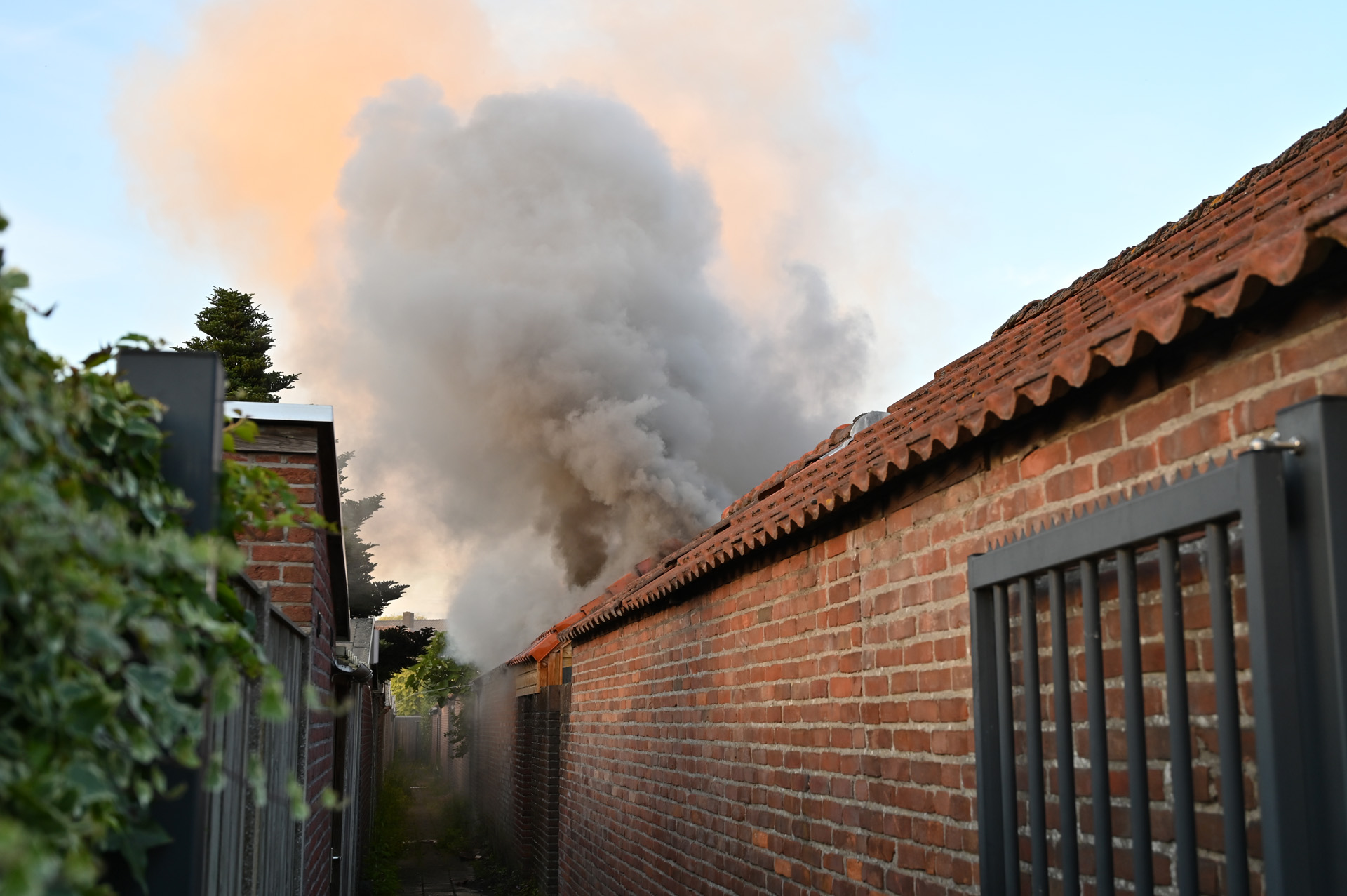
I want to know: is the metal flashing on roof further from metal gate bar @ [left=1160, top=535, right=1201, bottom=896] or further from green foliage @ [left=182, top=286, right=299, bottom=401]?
green foliage @ [left=182, top=286, right=299, bottom=401]

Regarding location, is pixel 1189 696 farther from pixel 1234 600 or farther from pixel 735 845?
pixel 735 845

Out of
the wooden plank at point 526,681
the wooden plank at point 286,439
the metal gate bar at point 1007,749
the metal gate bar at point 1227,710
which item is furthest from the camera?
the wooden plank at point 526,681

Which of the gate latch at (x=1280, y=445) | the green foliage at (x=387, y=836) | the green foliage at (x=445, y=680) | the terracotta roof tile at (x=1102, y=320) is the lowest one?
the green foliage at (x=387, y=836)

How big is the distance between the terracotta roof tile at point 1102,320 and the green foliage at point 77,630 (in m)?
1.72

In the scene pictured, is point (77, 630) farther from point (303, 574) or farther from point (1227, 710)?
point (303, 574)

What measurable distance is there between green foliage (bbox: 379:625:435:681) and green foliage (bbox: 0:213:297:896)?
87.1ft

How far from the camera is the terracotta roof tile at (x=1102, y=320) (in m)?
1.94

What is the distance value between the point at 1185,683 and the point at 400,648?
2731cm

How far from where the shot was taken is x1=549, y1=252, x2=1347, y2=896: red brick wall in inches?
82.7

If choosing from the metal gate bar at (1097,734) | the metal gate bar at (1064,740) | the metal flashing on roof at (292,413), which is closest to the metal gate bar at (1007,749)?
the metal gate bar at (1064,740)

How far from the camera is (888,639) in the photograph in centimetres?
349

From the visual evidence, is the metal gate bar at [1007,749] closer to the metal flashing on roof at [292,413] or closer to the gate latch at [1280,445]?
Answer: the gate latch at [1280,445]

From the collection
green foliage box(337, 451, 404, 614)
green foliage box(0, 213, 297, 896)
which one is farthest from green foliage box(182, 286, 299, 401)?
green foliage box(0, 213, 297, 896)

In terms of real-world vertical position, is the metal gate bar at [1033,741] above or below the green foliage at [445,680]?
above
